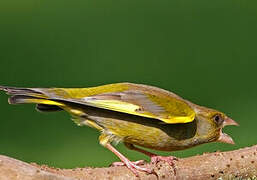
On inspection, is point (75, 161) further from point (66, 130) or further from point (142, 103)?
point (142, 103)

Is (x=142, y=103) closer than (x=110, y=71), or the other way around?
(x=142, y=103)

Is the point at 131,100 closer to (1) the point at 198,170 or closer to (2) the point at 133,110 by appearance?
(2) the point at 133,110

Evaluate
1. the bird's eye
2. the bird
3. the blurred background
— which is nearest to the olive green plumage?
the bird

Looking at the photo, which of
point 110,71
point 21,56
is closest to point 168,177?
point 110,71

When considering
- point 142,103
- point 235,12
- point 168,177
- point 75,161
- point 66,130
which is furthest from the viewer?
point 235,12

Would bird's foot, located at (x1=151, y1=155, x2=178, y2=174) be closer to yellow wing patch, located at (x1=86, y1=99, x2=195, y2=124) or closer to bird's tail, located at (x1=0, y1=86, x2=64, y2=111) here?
yellow wing patch, located at (x1=86, y1=99, x2=195, y2=124)

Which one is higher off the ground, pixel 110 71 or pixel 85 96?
pixel 85 96

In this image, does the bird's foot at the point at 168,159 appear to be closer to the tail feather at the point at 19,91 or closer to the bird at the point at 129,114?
the bird at the point at 129,114

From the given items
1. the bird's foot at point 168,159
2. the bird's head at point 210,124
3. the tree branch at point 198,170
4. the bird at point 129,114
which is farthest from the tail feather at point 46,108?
the bird's head at point 210,124
